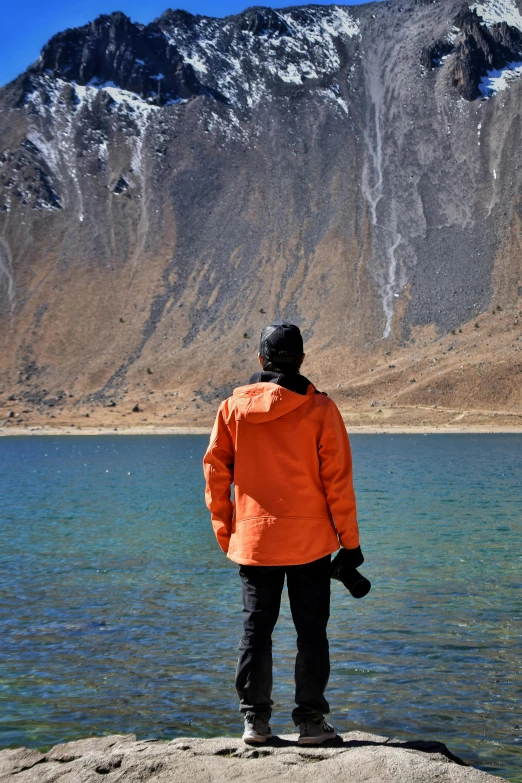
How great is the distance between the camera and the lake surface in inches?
302

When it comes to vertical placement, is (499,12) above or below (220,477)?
above

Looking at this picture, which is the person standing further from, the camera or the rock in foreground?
the rock in foreground

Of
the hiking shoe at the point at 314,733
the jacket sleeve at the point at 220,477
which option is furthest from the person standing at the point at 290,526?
the jacket sleeve at the point at 220,477

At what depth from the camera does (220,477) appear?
629 centimetres

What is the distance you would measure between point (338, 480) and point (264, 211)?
94944mm

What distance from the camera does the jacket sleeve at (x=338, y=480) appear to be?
5.98 m

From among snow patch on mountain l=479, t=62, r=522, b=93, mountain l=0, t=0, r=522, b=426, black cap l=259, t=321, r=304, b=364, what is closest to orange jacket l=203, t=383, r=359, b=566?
black cap l=259, t=321, r=304, b=364

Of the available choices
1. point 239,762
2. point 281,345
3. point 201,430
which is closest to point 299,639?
point 239,762

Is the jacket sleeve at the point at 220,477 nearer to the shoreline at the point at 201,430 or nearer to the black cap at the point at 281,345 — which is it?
the black cap at the point at 281,345

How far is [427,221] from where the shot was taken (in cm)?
9019

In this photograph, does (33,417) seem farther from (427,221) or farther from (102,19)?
(102,19)

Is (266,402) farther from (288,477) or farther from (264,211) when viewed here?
(264,211)

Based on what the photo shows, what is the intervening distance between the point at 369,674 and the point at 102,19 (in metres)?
129

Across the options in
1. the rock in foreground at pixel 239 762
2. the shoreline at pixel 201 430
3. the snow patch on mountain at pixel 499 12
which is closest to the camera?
the rock in foreground at pixel 239 762
